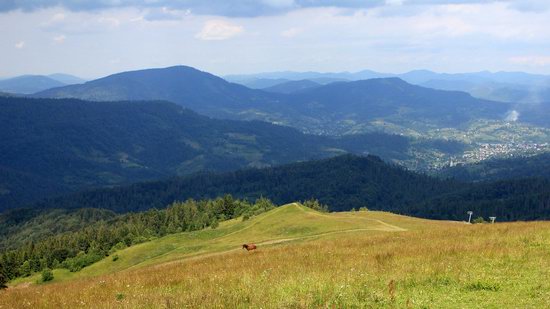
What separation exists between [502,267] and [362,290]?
19.8 ft

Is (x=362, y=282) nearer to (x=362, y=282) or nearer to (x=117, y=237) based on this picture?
(x=362, y=282)

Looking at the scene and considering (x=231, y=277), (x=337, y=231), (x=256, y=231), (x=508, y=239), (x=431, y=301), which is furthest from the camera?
(x=256, y=231)

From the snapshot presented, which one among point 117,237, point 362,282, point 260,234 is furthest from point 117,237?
point 362,282

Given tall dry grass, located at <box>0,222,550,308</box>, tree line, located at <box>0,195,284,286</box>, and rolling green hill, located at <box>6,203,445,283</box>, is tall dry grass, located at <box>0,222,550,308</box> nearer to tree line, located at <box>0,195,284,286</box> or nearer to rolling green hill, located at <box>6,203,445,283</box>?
rolling green hill, located at <box>6,203,445,283</box>

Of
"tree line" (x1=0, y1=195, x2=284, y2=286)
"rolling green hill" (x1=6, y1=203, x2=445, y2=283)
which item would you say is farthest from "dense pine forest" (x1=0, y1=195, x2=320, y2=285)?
Result: "rolling green hill" (x1=6, y1=203, x2=445, y2=283)

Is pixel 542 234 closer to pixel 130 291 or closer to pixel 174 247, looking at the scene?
pixel 130 291

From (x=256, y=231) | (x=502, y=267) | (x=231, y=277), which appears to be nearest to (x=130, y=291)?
(x=231, y=277)

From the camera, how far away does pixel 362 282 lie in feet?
52.1

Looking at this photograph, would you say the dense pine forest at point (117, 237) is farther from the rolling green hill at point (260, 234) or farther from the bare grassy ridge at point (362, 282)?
the bare grassy ridge at point (362, 282)

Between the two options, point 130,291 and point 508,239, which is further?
point 508,239

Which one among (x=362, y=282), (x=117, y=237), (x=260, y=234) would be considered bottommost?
(x=117, y=237)

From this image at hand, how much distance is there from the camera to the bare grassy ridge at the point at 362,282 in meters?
13.8

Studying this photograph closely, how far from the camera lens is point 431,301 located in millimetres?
13812

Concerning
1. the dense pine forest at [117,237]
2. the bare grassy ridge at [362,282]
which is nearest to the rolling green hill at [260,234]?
the dense pine forest at [117,237]
